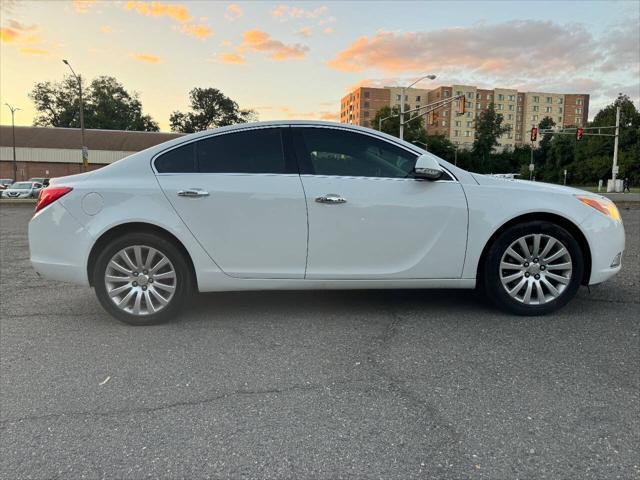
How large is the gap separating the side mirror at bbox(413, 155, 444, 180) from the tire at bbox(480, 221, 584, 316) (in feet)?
2.56

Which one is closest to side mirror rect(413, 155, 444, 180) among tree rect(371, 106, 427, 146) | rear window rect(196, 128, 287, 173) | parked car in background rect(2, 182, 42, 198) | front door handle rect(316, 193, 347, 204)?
front door handle rect(316, 193, 347, 204)

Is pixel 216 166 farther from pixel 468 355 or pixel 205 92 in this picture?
pixel 205 92

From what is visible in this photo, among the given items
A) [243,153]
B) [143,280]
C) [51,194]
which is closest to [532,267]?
[243,153]

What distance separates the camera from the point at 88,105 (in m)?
80.3

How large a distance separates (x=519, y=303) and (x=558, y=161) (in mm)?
84412

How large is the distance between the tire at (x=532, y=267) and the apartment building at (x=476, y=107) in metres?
120

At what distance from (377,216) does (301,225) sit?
2.04 feet

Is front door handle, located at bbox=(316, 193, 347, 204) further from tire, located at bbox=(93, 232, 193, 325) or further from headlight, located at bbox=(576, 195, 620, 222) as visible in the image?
headlight, located at bbox=(576, 195, 620, 222)

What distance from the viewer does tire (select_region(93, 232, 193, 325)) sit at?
3873 mm

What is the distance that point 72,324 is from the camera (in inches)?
160

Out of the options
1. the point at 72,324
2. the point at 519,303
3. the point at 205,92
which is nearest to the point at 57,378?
the point at 72,324

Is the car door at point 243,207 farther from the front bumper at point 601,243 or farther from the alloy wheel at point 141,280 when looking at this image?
the front bumper at point 601,243

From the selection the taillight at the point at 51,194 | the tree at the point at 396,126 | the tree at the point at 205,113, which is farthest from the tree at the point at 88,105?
the taillight at the point at 51,194

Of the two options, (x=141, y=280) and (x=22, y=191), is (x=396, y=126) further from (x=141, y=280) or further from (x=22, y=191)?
(x=141, y=280)
